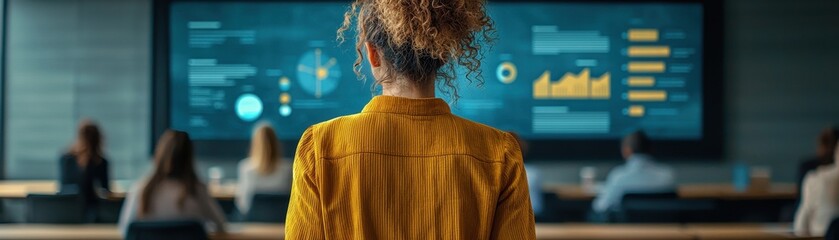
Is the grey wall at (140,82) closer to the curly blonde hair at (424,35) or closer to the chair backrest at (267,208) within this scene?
the chair backrest at (267,208)

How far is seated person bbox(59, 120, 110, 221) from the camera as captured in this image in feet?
24.0

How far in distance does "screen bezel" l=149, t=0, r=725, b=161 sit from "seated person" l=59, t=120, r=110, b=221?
5.33 feet

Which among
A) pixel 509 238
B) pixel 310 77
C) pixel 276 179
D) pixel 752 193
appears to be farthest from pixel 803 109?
pixel 509 238

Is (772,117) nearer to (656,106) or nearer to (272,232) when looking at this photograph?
(656,106)

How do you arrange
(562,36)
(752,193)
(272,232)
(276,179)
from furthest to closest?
(562,36)
(752,193)
(276,179)
(272,232)

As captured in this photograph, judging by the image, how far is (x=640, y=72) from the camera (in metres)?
9.05

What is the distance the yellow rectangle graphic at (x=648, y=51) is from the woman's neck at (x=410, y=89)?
7.84m

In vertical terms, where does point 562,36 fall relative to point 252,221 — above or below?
above

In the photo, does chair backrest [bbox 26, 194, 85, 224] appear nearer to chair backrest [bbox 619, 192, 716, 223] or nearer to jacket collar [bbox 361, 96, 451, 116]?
chair backrest [bbox 619, 192, 716, 223]

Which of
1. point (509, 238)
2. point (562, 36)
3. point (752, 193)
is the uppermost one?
point (562, 36)

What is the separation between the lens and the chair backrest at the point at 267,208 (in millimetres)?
5676

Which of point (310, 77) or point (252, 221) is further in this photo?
point (310, 77)

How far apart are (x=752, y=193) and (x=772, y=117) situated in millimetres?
1626

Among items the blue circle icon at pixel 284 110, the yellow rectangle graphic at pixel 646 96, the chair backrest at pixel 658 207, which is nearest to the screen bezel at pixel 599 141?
the blue circle icon at pixel 284 110
